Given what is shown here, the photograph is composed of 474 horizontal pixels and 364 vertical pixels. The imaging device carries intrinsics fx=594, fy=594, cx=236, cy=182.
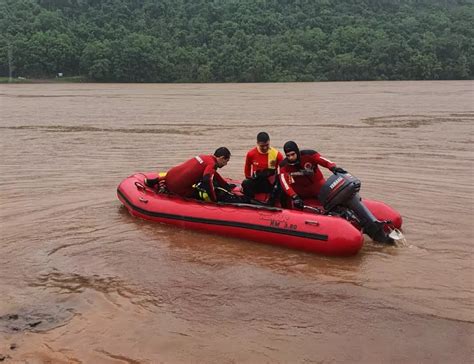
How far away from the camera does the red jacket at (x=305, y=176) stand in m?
6.97

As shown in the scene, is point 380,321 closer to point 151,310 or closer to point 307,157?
point 151,310

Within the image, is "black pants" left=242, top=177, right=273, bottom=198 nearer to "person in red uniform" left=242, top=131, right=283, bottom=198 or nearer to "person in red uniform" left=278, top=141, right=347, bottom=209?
"person in red uniform" left=242, top=131, right=283, bottom=198

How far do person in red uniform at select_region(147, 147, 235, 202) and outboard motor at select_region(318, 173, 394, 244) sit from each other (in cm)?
132

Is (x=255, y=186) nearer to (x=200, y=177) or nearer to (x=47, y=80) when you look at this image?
(x=200, y=177)

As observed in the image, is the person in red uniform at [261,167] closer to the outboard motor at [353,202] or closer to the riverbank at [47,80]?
the outboard motor at [353,202]

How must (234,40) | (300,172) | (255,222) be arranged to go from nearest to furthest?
(255,222) < (300,172) < (234,40)

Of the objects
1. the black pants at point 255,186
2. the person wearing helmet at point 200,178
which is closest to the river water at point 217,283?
the person wearing helmet at point 200,178

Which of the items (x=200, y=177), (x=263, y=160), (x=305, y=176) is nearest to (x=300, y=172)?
(x=305, y=176)

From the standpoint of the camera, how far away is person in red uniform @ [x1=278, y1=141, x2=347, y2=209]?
6.89 meters

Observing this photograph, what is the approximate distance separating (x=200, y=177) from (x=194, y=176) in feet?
0.25

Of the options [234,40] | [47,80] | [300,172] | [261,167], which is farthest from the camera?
[234,40]

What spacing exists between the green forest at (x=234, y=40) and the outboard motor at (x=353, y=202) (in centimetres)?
4784

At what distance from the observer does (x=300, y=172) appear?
7137 mm

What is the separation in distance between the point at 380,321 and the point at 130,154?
371 inches
